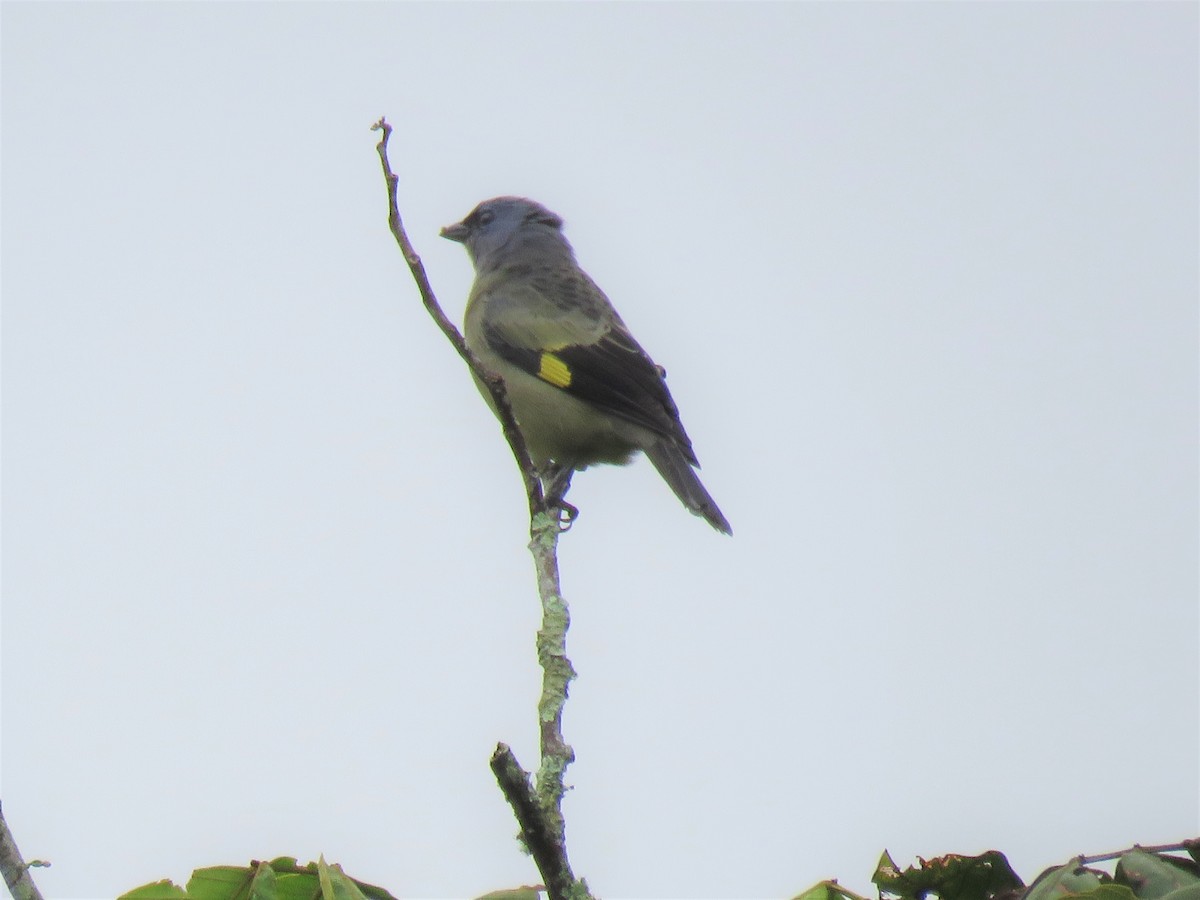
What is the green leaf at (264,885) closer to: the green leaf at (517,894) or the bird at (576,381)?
the green leaf at (517,894)

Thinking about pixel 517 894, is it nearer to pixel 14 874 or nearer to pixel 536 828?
pixel 536 828

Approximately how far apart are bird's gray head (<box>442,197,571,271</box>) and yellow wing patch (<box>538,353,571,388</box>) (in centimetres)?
173

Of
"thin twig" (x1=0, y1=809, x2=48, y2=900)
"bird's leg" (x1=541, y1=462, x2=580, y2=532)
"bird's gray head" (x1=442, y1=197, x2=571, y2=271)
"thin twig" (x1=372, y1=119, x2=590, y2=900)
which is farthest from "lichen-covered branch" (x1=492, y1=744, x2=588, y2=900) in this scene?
"bird's gray head" (x1=442, y1=197, x2=571, y2=271)

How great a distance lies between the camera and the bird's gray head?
934 centimetres

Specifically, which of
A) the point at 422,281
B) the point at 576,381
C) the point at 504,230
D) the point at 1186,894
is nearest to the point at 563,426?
the point at 576,381

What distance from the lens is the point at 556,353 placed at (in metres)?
7.75

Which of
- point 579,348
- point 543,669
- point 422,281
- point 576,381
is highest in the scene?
point 579,348

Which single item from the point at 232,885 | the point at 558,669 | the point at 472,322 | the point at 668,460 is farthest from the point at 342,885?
the point at 472,322

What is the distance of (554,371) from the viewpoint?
7625 mm

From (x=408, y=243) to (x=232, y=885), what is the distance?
1820mm

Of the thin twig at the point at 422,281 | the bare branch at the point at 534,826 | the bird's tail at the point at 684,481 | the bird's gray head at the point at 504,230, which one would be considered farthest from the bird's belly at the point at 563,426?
the bare branch at the point at 534,826

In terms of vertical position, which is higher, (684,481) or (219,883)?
(684,481)

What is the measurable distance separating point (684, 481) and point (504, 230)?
9.73 ft

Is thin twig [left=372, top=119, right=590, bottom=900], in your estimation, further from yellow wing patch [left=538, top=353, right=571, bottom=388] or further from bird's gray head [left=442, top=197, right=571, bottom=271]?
bird's gray head [left=442, top=197, right=571, bottom=271]
